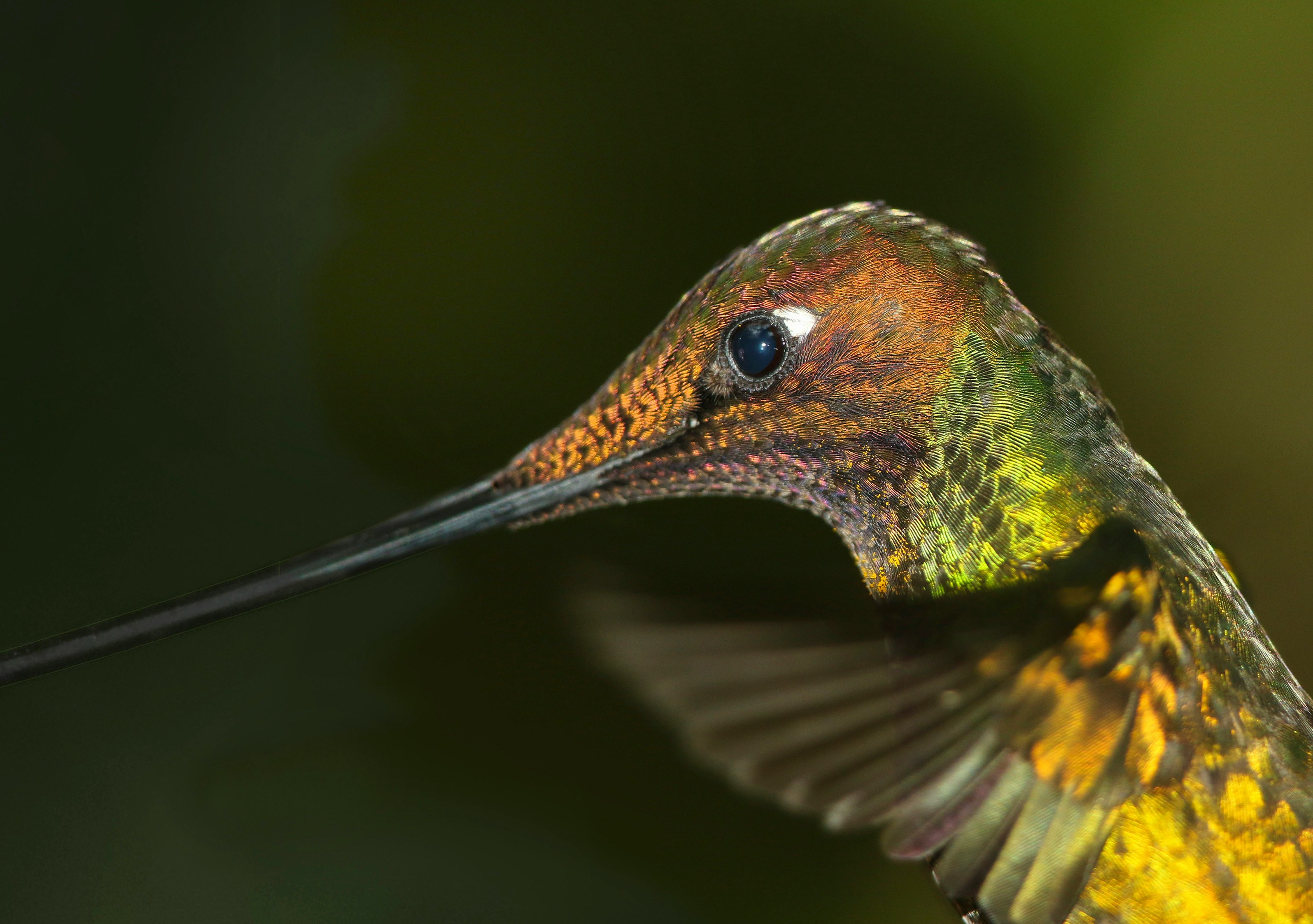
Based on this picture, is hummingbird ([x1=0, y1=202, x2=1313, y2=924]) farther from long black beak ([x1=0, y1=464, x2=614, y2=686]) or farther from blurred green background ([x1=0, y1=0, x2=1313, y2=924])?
blurred green background ([x1=0, y1=0, x2=1313, y2=924])

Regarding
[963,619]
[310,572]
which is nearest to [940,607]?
[963,619]

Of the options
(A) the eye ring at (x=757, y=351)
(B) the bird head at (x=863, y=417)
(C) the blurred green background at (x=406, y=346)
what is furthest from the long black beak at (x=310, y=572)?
(C) the blurred green background at (x=406, y=346)

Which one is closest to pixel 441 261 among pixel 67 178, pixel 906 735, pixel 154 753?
pixel 67 178

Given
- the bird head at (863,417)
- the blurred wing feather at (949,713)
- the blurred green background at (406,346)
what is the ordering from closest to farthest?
the blurred wing feather at (949,713) < the bird head at (863,417) < the blurred green background at (406,346)

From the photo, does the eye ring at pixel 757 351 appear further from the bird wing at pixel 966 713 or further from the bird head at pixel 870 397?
the bird wing at pixel 966 713

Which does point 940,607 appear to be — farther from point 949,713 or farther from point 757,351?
point 757,351

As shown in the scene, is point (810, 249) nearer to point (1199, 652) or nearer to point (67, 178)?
point (1199, 652)
